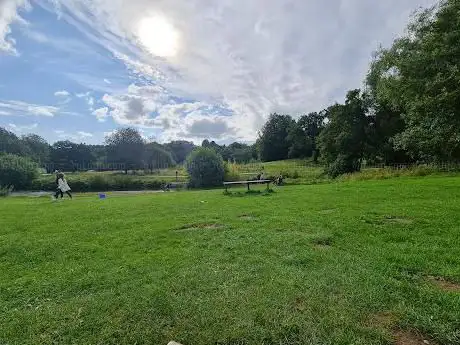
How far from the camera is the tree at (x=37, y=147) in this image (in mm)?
112188

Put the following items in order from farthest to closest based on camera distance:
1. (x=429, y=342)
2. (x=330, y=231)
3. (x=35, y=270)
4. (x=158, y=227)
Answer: (x=158, y=227)
(x=330, y=231)
(x=35, y=270)
(x=429, y=342)

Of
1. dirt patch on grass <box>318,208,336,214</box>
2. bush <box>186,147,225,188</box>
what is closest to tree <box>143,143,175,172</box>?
bush <box>186,147,225,188</box>

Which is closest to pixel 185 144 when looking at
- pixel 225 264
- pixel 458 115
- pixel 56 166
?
pixel 56 166

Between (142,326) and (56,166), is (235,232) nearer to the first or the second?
(142,326)

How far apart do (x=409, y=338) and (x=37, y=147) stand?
13196 cm

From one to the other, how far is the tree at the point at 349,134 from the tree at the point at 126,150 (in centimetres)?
5935

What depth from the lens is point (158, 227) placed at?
9.13 meters

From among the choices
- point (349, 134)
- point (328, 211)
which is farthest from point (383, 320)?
point (349, 134)

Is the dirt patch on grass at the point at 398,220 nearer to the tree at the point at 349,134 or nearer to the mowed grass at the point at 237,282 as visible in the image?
the mowed grass at the point at 237,282

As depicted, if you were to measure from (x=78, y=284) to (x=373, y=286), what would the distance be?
4.11m

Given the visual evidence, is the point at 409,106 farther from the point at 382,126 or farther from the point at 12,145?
the point at 12,145

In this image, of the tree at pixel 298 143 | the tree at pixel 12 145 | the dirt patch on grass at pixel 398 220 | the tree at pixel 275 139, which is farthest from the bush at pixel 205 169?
the tree at pixel 12 145

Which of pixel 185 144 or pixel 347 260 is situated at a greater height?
pixel 185 144

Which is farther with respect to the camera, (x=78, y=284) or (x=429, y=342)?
(x=78, y=284)
